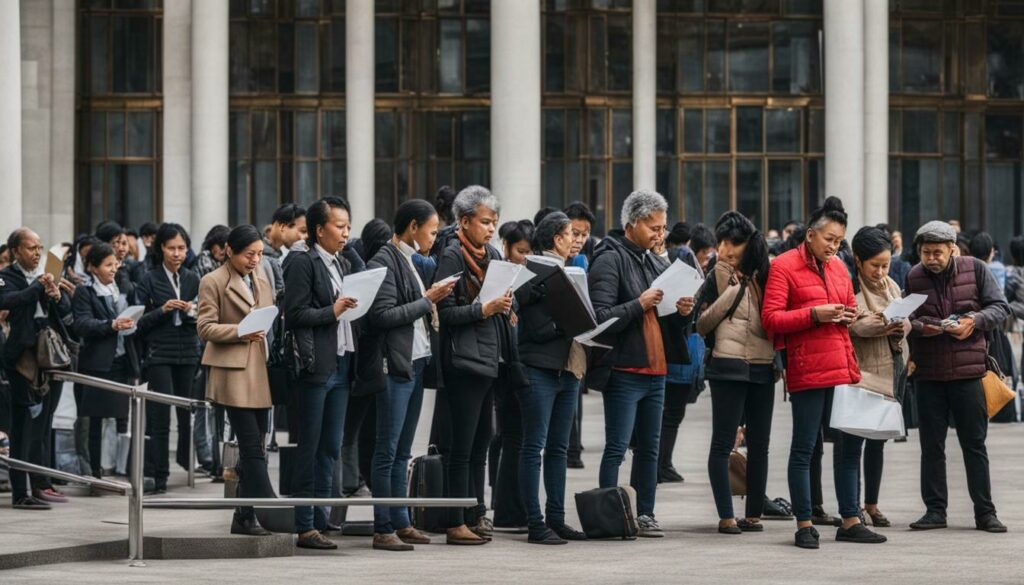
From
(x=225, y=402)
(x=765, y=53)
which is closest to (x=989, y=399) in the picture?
(x=225, y=402)

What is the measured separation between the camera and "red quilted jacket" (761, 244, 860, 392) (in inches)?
476

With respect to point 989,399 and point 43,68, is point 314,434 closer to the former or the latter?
point 989,399

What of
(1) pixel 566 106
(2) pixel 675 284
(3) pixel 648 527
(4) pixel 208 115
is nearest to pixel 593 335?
(2) pixel 675 284

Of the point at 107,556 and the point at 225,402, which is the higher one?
the point at 225,402

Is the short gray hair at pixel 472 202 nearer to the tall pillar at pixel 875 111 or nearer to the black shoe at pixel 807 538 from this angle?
the black shoe at pixel 807 538

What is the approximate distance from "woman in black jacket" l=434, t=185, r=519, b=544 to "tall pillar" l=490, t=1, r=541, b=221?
21930 mm

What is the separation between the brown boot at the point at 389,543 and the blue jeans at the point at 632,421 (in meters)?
1.42

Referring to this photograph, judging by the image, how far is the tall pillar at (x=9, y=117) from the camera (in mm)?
27047

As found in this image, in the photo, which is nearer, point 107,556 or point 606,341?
point 107,556

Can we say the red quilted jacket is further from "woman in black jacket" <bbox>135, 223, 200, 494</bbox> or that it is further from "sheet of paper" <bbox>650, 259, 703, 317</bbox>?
"woman in black jacket" <bbox>135, 223, 200, 494</bbox>

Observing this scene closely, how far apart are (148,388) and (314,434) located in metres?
3.44

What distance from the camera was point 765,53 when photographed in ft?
132

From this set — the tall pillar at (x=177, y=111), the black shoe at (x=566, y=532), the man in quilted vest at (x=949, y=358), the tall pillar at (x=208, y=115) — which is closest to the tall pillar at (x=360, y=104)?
the tall pillar at (x=208, y=115)

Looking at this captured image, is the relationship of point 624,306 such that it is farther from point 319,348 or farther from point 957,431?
point 957,431
